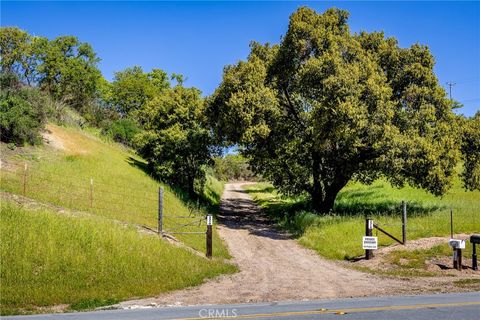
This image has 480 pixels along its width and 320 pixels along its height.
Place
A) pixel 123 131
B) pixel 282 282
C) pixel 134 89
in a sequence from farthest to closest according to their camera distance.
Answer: pixel 134 89, pixel 123 131, pixel 282 282

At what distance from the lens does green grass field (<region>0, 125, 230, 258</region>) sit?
67.8 ft

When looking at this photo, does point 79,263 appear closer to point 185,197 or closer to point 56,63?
point 185,197

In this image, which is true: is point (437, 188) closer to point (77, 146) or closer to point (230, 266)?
point (230, 266)

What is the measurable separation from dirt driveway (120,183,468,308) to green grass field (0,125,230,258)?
2.02 metres

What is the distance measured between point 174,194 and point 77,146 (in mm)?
8378

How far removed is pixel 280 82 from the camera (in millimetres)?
31344

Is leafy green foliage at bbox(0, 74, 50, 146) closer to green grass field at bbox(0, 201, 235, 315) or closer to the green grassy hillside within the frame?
the green grassy hillside

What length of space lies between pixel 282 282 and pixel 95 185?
48.3 feet

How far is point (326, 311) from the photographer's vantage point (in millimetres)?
10750

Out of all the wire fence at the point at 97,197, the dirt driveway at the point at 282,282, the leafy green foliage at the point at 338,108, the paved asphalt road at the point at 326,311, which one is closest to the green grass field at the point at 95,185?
the wire fence at the point at 97,197

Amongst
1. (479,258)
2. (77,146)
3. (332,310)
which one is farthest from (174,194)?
(332,310)

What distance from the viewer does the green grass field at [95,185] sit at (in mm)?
20656

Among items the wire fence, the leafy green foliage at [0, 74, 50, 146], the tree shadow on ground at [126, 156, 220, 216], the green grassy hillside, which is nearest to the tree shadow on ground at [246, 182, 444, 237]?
the tree shadow on ground at [126, 156, 220, 216]

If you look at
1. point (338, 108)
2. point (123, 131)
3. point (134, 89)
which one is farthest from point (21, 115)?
point (134, 89)
